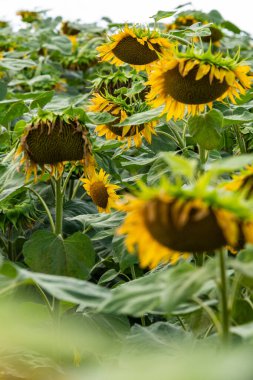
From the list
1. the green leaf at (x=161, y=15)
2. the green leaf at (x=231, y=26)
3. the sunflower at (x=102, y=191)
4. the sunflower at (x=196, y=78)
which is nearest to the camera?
the sunflower at (x=196, y=78)

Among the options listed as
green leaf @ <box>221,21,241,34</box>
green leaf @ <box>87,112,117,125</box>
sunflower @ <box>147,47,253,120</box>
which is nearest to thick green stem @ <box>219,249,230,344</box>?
sunflower @ <box>147,47,253,120</box>

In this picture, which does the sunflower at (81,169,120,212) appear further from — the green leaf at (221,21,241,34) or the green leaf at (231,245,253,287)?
the green leaf at (221,21,241,34)

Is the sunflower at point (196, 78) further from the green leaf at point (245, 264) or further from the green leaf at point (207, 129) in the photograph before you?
the green leaf at point (245, 264)

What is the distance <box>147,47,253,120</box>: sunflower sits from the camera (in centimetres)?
91

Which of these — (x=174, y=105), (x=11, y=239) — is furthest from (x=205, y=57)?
(x=11, y=239)

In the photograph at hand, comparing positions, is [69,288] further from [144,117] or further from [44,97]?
[44,97]

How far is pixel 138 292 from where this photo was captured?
62 centimetres

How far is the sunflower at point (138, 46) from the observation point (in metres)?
1.23

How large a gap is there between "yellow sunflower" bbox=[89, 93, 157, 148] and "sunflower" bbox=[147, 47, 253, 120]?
20 centimetres

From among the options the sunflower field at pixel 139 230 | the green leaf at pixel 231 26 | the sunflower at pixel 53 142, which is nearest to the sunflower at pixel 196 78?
the sunflower field at pixel 139 230

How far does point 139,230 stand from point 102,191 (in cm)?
71

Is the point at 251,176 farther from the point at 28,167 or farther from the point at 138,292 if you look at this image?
the point at 28,167

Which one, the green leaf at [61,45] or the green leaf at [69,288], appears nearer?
the green leaf at [69,288]

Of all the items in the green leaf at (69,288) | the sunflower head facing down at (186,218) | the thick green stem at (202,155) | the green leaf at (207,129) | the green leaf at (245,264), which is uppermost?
the sunflower head facing down at (186,218)
